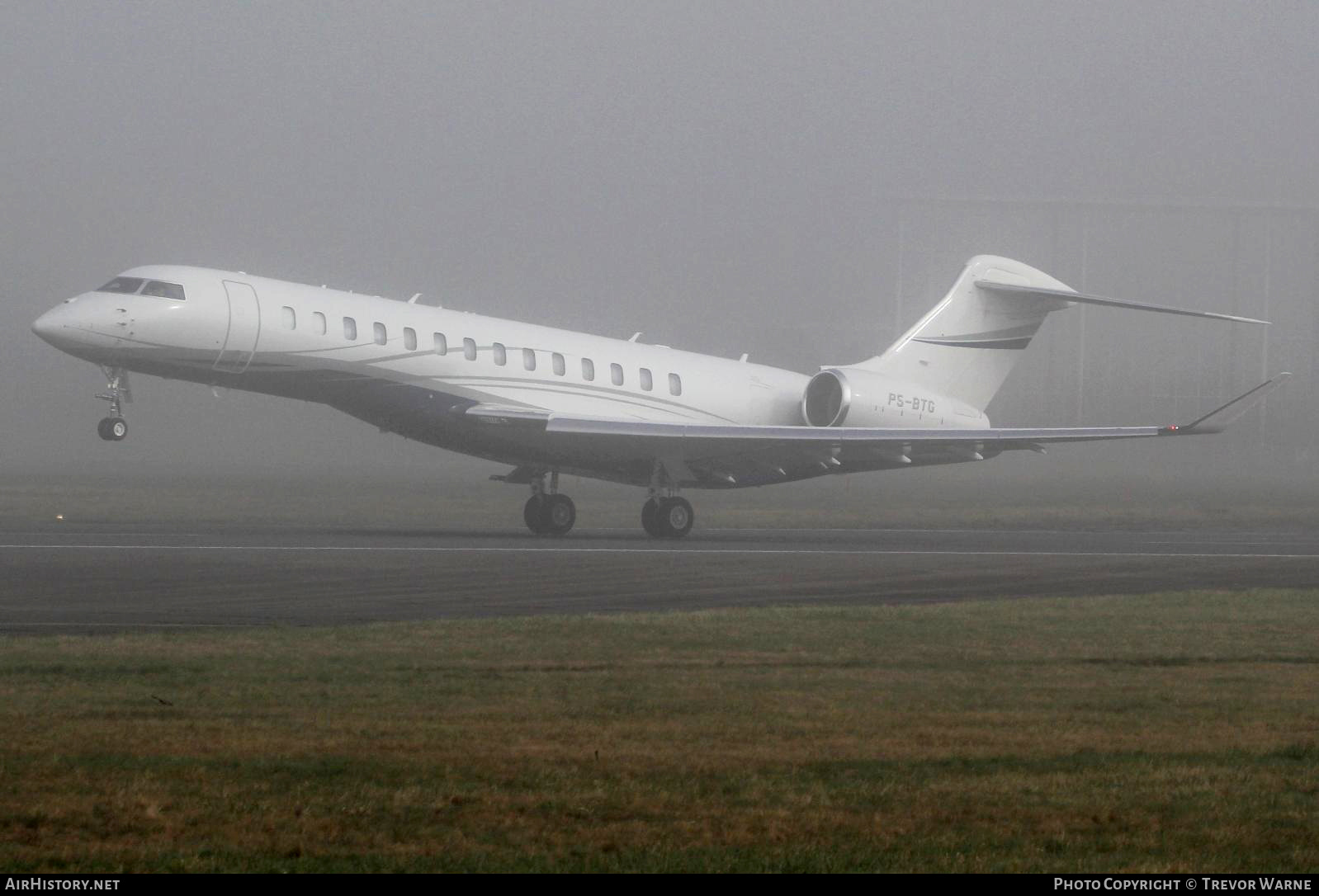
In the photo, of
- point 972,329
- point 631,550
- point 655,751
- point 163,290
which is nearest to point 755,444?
point 631,550

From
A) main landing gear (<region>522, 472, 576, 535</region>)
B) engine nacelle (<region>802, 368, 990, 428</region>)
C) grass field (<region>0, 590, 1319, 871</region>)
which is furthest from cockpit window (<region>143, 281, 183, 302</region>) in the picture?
engine nacelle (<region>802, 368, 990, 428</region>)

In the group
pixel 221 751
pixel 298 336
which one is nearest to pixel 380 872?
pixel 221 751

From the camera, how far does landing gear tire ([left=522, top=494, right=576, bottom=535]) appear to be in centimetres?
2717

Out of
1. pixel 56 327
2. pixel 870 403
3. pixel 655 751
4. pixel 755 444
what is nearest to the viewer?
pixel 655 751

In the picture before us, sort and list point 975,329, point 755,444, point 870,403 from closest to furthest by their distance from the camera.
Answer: point 755,444
point 870,403
point 975,329

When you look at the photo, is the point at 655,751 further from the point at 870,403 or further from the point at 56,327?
the point at 870,403

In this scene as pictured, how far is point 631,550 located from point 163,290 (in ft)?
27.1

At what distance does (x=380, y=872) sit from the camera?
5.73 m

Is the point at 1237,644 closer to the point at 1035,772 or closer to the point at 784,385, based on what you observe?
the point at 1035,772

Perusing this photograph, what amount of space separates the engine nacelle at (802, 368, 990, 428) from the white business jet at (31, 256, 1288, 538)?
0.04 meters

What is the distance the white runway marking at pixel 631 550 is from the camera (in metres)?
21.6

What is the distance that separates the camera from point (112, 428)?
23.4 meters

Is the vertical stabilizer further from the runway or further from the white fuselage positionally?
the runway
